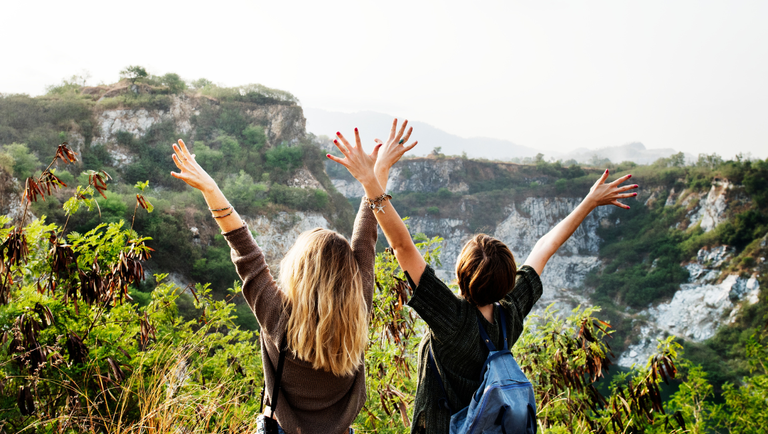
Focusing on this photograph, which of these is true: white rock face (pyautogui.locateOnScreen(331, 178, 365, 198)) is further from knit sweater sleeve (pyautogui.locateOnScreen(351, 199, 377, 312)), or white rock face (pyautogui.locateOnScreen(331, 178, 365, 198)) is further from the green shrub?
knit sweater sleeve (pyautogui.locateOnScreen(351, 199, 377, 312))

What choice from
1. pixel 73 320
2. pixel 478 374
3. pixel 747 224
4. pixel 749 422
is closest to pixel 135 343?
pixel 73 320

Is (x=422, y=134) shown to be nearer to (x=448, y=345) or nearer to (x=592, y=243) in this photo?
(x=592, y=243)

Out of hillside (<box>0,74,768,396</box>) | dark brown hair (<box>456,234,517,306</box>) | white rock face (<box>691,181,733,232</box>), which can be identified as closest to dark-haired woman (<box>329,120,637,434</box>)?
dark brown hair (<box>456,234,517,306</box>)

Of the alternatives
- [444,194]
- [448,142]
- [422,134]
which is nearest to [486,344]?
[444,194]

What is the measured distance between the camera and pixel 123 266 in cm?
181

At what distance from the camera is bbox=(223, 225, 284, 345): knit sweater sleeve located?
95 centimetres

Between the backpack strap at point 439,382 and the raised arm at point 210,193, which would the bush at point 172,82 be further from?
the backpack strap at point 439,382

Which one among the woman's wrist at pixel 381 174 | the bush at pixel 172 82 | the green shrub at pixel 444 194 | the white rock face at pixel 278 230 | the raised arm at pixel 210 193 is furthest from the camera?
the green shrub at pixel 444 194

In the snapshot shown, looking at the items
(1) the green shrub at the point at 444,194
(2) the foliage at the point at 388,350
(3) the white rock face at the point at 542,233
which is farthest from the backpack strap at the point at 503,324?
(1) the green shrub at the point at 444,194

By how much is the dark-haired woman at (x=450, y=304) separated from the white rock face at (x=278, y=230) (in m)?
19.3

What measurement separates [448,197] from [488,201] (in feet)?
15.6

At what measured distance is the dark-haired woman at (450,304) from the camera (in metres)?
1.01

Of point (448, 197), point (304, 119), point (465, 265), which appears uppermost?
point (304, 119)

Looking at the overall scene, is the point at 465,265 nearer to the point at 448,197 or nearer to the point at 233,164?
the point at 233,164
